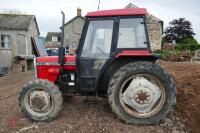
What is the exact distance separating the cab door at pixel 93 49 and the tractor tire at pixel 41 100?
2.00 ft

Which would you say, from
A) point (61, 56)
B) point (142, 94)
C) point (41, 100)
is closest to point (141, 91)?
point (142, 94)

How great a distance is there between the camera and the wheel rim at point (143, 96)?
5.61 meters

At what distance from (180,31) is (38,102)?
49580 mm

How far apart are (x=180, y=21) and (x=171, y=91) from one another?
164 feet

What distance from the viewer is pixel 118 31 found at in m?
5.81

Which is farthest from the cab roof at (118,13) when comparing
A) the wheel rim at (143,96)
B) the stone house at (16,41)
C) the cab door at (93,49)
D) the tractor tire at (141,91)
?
the stone house at (16,41)

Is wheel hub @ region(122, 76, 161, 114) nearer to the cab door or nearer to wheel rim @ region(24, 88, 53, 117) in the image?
the cab door

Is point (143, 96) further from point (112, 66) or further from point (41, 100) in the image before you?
point (41, 100)

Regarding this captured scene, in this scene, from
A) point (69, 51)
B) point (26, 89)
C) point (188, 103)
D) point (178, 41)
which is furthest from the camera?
point (178, 41)

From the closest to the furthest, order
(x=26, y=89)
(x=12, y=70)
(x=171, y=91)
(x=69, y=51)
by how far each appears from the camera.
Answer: (x=171, y=91), (x=26, y=89), (x=69, y=51), (x=12, y=70)

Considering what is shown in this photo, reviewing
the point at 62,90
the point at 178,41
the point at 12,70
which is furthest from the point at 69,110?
the point at 178,41

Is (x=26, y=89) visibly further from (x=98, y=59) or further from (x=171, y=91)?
(x=171, y=91)

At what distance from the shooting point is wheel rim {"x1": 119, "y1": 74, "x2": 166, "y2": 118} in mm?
5613

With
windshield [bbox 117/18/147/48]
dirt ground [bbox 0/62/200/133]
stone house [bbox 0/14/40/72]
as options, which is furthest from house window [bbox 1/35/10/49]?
windshield [bbox 117/18/147/48]
